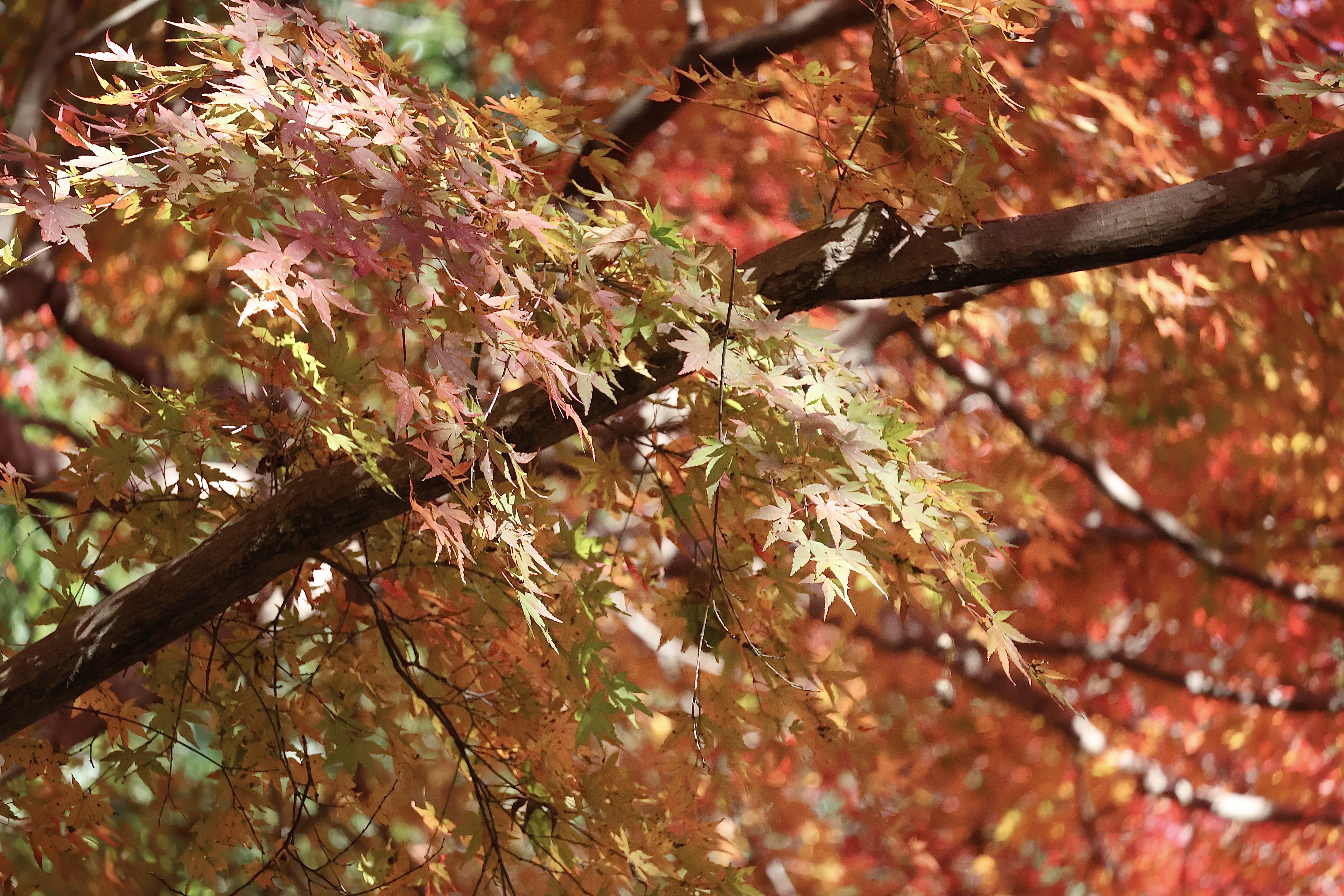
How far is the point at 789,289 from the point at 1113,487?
3252 mm

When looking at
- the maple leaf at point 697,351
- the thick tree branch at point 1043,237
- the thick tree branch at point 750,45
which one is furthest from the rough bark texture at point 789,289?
the thick tree branch at point 750,45

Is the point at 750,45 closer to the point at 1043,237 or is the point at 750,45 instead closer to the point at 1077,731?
the point at 1043,237

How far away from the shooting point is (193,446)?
6.11 ft

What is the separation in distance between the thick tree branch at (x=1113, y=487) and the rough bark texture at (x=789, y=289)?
8.50ft

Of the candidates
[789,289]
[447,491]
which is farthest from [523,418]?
[789,289]

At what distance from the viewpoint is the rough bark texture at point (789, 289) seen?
61.9 inches

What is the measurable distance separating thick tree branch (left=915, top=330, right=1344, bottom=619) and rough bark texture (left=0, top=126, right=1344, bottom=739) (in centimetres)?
259

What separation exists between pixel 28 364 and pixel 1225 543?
26.4 feet

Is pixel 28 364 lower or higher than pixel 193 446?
lower

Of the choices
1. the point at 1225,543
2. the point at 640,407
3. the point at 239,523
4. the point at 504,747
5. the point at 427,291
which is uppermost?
the point at 427,291

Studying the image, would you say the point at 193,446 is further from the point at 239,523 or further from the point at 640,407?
the point at 640,407

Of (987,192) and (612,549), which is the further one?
(612,549)

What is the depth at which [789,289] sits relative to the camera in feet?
5.48

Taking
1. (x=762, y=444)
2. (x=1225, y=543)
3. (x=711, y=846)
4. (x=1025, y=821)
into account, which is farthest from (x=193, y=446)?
(x=1025, y=821)
